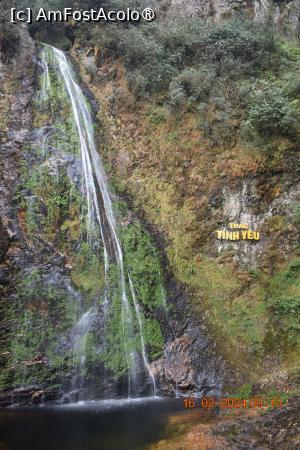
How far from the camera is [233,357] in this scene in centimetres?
965

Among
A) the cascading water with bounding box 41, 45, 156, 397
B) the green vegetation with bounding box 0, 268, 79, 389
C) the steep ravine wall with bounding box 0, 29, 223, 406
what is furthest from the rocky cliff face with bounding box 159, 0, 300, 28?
the green vegetation with bounding box 0, 268, 79, 389

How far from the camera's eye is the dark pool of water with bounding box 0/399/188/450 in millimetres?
7230

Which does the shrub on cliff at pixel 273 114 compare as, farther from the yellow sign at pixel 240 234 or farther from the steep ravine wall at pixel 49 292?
the steep ravine wall at pixel 49 292

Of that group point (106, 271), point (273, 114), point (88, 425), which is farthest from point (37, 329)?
point (273, 114)

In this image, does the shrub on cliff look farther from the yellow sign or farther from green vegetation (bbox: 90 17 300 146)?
the yellow sign

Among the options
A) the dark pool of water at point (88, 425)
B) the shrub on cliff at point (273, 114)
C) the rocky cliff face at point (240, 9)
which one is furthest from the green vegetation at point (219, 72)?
the dark pool of water at point (88, 425)

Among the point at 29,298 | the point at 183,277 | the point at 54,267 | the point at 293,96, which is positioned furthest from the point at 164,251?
the point at 293,96

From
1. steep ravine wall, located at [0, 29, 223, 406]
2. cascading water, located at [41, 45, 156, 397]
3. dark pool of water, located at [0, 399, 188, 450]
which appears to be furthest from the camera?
cascading water, located at [41, 45, 156, 397]

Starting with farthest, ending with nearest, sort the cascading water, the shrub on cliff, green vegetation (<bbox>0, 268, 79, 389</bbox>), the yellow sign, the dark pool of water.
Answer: the shrub on cliff
the yellow sign
the cascading water
green vegetation (<bbox>0, 268, 79, 389</bbox>)
the dark pool of water

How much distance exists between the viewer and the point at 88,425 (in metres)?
7.83

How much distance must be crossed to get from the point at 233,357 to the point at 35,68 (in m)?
11.1
